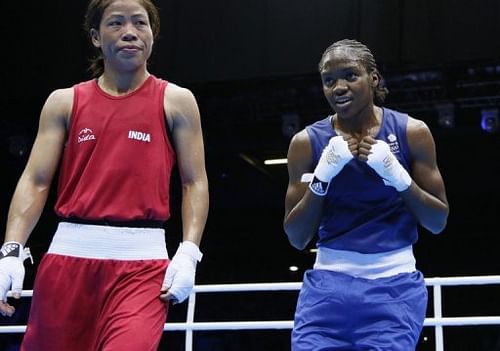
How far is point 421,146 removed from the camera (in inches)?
108

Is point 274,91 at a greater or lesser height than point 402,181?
greater

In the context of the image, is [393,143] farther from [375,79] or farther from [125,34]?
[125,34]

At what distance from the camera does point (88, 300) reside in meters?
2.44

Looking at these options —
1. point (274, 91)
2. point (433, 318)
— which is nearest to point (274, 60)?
point (274, 91)

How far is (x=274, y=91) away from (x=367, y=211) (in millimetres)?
7270

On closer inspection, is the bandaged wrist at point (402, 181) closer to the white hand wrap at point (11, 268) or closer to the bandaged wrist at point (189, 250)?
the bandaged wrist at point (189, 250)

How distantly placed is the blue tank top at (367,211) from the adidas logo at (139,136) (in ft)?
1.93

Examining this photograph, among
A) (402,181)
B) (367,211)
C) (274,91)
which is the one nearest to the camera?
(402,181)

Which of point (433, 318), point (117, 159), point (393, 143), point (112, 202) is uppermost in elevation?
point (393, 143)

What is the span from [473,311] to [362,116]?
11341mm

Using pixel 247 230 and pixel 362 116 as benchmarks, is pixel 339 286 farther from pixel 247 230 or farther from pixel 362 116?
pixel 247 230

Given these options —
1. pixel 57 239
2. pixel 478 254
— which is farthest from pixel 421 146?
pixel 478 254

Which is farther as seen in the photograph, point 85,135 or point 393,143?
point 393,143

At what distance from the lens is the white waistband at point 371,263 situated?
2684mm
